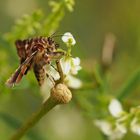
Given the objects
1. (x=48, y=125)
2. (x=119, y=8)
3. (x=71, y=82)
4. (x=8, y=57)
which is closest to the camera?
(x=71, y=82)

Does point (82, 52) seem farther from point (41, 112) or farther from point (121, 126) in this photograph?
point (41, 112)

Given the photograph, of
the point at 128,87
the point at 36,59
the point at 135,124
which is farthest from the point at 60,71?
the point at 128,87

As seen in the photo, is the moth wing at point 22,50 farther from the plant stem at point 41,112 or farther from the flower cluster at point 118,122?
the flower cluster at point 118,122

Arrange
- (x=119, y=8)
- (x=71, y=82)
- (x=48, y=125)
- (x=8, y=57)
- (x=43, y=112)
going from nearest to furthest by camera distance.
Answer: (x=43, y=112) < (x=71, y=82) < (x=8, y=57) < (x=48, y=125) < (x=119, y=8)

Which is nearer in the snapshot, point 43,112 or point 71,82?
point 43,112

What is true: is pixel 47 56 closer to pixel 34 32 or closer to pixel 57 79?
pixel 57 79

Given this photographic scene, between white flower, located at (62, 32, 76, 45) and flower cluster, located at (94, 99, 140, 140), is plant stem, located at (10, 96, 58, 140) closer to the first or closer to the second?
white flower, located at (62, 32, 76, 45)

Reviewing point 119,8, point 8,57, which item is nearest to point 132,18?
point 119,8

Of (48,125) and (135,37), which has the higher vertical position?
(135,37)
